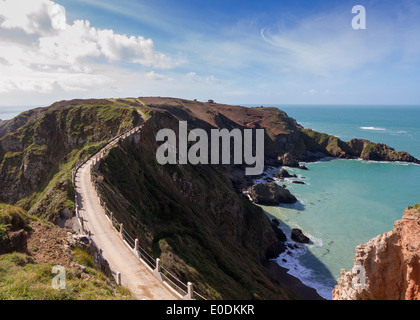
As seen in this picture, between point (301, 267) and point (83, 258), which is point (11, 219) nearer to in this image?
point (83, 258)

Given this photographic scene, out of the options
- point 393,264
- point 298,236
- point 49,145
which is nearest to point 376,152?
point 298,236

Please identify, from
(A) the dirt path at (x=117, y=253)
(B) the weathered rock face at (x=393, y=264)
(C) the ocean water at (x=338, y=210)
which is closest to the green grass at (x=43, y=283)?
(A) the dirt path at (x=117, y=253)


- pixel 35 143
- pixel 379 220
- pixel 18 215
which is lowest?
pixel 379 220
